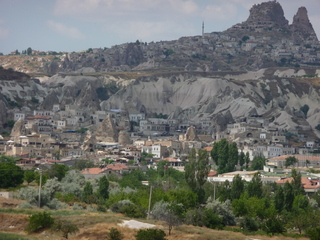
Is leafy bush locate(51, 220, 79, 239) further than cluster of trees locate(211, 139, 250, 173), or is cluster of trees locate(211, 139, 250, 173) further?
cluster of trees locate(211, 139, 250, 173)

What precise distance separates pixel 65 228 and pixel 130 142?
292 ft

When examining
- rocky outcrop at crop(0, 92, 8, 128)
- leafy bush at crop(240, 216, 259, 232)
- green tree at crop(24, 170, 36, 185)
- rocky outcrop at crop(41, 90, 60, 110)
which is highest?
rocky outcrop at crop(41, 90, 60, 110)

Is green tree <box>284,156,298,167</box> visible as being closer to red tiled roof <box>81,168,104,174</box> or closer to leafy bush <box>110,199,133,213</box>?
red tiled roof <box>81,168,104,174</box>

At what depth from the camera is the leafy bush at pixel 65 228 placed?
204ft

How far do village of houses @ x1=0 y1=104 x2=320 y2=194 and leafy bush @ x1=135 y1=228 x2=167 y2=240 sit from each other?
45293 millimetres

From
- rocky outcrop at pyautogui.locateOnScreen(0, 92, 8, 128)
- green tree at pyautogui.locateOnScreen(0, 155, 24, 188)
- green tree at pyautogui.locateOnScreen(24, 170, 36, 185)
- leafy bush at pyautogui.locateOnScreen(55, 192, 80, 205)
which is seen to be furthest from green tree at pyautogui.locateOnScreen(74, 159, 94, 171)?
rocky outcrop at pyautogui.locateOnScreen(0, 92, 8, 128)

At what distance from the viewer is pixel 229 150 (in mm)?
125000

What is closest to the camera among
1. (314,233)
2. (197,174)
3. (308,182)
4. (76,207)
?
(314,233)

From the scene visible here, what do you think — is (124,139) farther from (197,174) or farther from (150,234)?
(150,234)

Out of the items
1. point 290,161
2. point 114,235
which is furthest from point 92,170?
point 114,235

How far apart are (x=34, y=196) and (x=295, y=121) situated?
370 feet

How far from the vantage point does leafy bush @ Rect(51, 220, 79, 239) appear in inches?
2451

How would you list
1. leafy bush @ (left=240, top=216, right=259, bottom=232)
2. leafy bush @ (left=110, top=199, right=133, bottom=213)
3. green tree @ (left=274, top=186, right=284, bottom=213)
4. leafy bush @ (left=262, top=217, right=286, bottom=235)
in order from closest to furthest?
leafy bush @ (left=262, top=217, right=286, bottom=235)
leafy bush @ (left=240, top=216, right=259, bottom=232)
leafy bush @ (left=110, top=199, right=133, bottom=213)
green tree @ (left=274, top=186, right=284, bottom=213)

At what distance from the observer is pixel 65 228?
62438 millimetres
